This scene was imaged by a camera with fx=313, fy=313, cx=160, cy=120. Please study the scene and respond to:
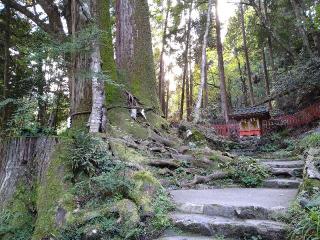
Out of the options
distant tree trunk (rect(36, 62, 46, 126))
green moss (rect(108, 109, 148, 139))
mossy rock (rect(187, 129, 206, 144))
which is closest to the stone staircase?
green moss (rect(108, 109, 148, 139))

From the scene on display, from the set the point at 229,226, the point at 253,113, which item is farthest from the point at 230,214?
the point at 253,113

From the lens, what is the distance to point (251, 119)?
1534cm

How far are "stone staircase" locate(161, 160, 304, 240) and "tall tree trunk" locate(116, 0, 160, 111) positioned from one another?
13.9 feet

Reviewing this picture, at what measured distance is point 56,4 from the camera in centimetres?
887

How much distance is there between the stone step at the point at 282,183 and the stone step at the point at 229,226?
2.14 meters

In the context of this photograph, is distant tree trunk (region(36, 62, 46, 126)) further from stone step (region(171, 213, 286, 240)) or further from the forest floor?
stone step (region(171, 213, 286, 240))

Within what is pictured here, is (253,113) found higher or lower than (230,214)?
higher

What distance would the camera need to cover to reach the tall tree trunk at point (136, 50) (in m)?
8.74

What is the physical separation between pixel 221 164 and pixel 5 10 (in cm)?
912

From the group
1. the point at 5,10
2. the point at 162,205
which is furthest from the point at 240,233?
the point at 5,10

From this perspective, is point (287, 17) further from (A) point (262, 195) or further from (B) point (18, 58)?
(A) point (262, 195)

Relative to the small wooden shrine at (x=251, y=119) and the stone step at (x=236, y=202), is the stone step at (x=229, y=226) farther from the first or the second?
the small wooden shrine at (x=251, y=119)

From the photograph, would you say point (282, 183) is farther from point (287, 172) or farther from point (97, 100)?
point (97, 100)

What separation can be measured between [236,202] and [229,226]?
75 centimetres
